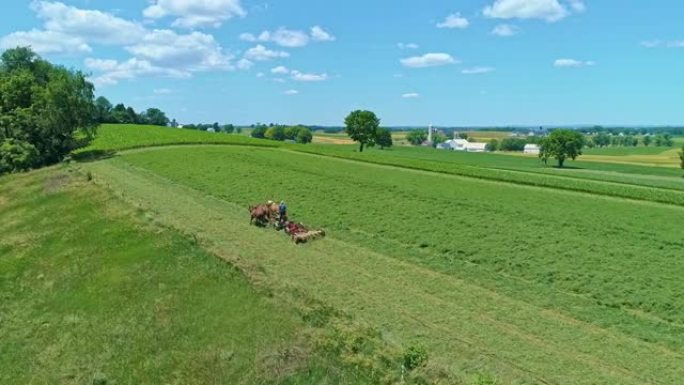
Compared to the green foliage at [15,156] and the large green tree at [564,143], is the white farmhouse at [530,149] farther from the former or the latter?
the green foliage at [15,156]

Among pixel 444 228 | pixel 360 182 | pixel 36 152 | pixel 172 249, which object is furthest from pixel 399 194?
pixel 36 152

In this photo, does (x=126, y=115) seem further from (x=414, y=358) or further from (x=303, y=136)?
(x=414, y=358)

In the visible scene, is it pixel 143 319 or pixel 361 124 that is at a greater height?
pixel 361 124

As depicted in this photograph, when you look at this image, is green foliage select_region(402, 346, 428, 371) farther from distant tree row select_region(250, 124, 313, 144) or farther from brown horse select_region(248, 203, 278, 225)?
→ distant tree row select_region(250, 124, 313, 144)

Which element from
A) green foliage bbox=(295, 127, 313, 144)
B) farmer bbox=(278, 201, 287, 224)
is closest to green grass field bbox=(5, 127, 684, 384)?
farmer bbox=(278, 201, 287, 224)

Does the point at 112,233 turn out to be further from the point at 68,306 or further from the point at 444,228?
the point at 444,228

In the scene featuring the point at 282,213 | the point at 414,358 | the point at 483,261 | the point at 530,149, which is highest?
the point at 282,213

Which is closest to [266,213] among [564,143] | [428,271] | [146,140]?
[428,271]
